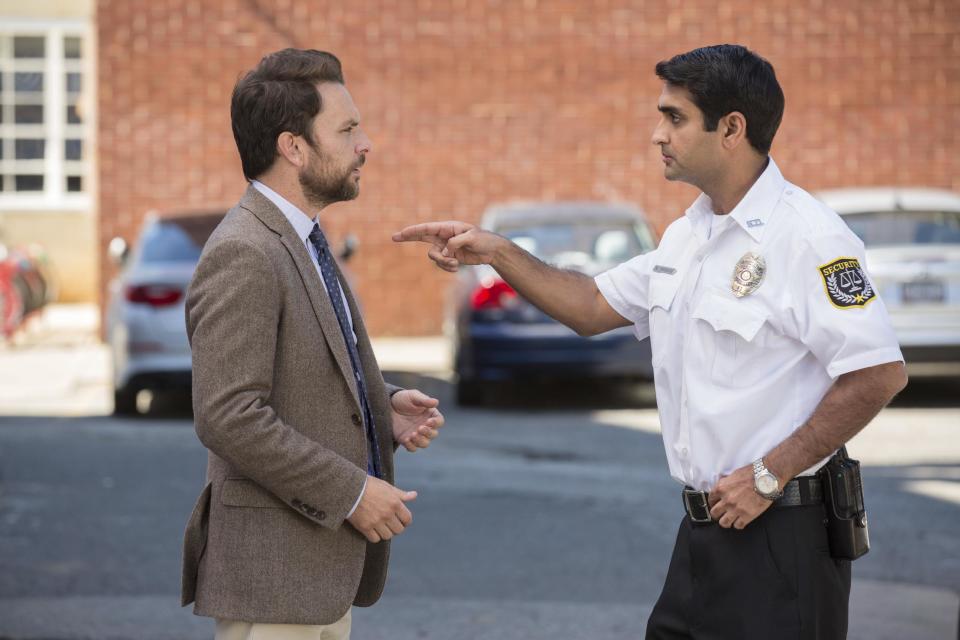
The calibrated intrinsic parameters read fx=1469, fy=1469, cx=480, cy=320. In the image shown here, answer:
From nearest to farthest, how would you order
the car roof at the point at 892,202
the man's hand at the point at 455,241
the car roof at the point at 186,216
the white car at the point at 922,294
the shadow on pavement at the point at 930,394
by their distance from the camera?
the man's hand at the point at 455,241 < the white car at the point at 922,294 < the car roof at the point at 892,202 < the shadow on pavement at the point at 930,394 < the car roof at the point at 186,216

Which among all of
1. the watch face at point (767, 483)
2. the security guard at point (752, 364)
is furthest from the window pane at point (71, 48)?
the watch face at point (767, 483)

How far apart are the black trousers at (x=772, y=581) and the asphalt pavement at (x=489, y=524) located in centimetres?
245

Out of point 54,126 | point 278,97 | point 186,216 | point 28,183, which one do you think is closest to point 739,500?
point 278,97

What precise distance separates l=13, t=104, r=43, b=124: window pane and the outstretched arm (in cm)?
1958

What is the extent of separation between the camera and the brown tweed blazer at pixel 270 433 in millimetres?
2955

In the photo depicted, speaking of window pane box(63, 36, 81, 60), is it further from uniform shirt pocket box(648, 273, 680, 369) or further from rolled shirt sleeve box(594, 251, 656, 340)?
uniform shirt pocket box(648, 273, 680, 369)

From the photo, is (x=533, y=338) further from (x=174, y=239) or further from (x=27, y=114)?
(x=27, y=114)

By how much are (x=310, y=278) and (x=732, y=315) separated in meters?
0.90

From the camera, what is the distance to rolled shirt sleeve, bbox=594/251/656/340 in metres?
3.64

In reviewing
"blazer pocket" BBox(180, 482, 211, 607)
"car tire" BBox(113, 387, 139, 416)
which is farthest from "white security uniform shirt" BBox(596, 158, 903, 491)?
"car tire" BBox(113, 387, 139, 416)

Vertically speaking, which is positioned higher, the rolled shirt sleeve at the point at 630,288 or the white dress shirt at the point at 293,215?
the white dress shirt at the point at 293,215

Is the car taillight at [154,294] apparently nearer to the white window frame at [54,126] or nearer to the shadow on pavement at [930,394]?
the shadow on pavement at [930,394]

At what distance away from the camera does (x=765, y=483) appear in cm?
309

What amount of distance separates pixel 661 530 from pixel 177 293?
187 inches
